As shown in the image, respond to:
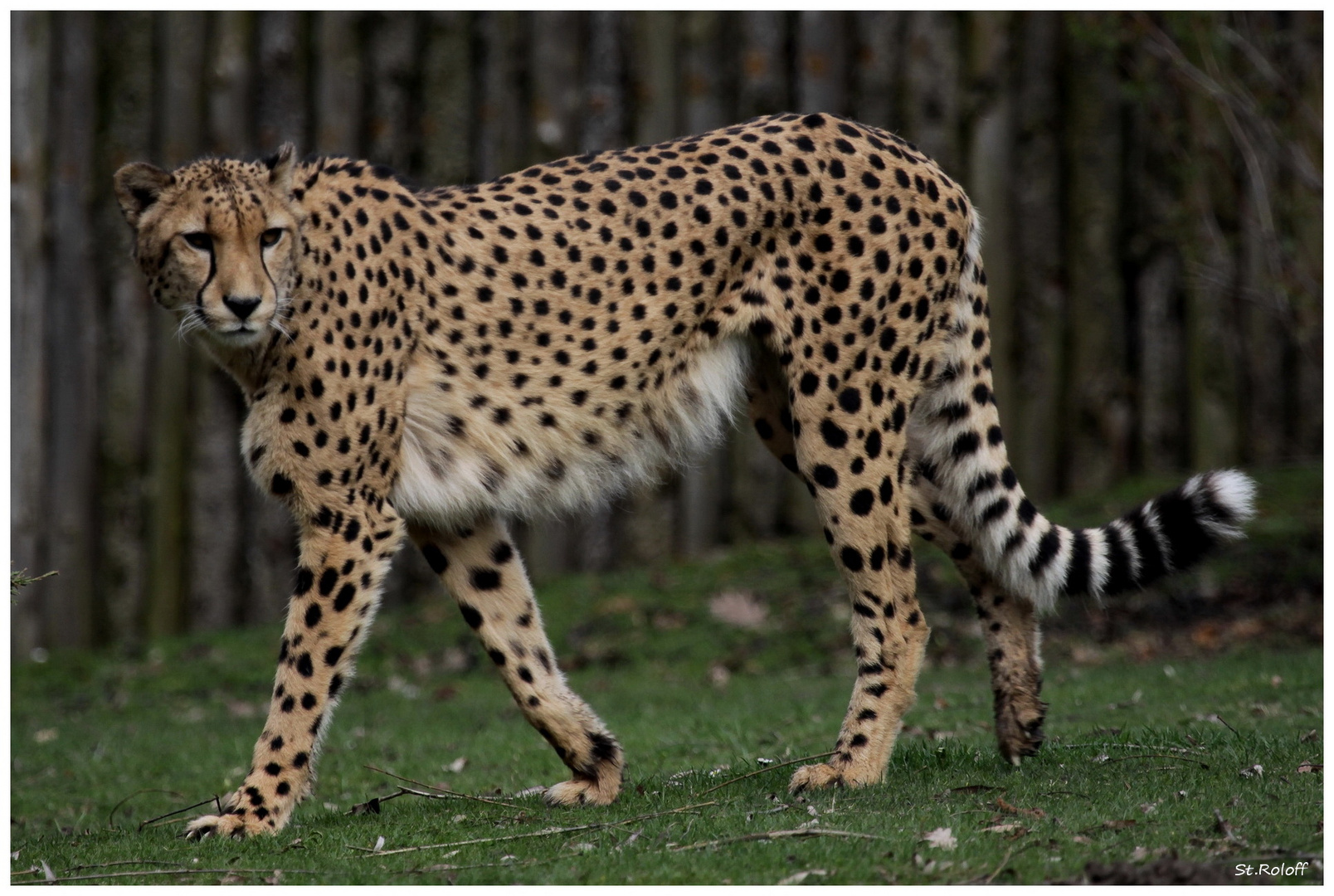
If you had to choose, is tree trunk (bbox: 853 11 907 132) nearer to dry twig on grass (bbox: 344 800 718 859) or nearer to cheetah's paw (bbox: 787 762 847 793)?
cheetah's paw (bbox: 787 762 847 793)

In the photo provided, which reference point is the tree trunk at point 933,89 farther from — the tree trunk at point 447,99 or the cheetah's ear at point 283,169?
the cheetah's ear at point 283,169

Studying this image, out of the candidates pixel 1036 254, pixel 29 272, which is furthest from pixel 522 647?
pixel 29 272

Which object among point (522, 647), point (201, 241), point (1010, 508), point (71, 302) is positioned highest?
point (201, 241)

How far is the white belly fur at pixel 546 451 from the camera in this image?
4.45 m

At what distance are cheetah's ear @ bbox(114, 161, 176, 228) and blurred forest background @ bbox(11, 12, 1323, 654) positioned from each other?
4266 millimetres

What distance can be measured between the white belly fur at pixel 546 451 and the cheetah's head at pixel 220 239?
55cm

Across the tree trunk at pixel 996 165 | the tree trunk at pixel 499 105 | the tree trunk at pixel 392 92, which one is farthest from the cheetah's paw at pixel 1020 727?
the tree trunk at pixel 392 92

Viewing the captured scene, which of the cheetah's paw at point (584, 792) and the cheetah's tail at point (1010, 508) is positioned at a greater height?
the cheetah's tail at point (1010, 508)

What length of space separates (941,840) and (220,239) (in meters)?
2.42

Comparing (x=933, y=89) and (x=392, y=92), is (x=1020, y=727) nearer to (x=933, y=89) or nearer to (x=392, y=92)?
(x=933, y=89)

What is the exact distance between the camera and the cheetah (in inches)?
167

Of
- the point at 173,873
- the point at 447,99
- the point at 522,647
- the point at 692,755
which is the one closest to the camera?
the point at 173,873

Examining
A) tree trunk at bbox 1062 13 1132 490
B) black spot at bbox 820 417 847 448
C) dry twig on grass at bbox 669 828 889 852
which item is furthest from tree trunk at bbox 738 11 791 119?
dry twig on grass at bbox 669 828 889 852

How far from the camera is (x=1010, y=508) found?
15.1ft
